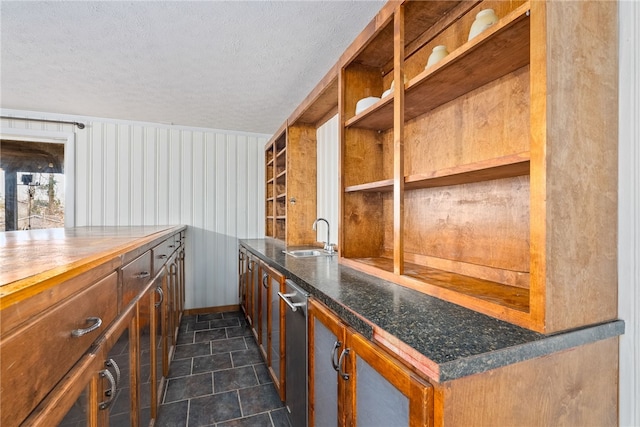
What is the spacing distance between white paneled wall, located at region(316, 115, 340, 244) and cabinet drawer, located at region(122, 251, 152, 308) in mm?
1532

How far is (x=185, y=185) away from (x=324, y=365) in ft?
10.6

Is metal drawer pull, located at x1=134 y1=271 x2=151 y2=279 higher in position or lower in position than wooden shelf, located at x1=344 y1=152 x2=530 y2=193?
lower

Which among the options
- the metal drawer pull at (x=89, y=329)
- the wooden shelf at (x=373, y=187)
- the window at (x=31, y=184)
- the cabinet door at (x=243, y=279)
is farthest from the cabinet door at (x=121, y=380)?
the window at (x=31, y=184)

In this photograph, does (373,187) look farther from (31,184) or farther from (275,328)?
(31,184)

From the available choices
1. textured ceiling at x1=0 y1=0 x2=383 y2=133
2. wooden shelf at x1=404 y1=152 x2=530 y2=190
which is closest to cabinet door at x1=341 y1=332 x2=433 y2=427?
wooden shelf at x1=404 y1=152 x2=530 y2=190

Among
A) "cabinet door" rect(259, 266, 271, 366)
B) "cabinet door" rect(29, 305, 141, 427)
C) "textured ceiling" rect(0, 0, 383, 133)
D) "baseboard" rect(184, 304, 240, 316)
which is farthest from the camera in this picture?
"baseboard" rect(184, 304, 240, 316)

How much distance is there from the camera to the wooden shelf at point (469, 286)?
0.94 metres

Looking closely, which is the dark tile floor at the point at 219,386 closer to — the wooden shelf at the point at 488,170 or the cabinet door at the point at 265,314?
the cabinet door at the point at 265,314

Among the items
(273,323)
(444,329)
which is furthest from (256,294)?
(444,329)

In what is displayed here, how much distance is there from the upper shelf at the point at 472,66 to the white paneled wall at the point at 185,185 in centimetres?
277

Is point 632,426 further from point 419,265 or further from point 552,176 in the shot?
point 419,265

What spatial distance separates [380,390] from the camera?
0.84 meters

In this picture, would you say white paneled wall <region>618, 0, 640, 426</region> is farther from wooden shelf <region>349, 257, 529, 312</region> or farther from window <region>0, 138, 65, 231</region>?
window <region>0, 138, 65, 231</region>

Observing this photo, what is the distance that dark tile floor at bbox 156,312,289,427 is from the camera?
186 cm
